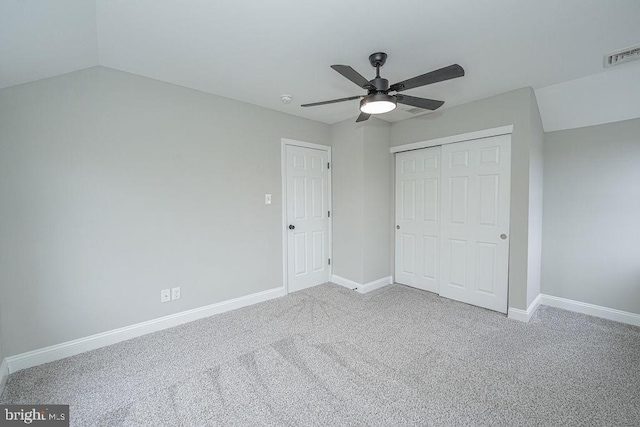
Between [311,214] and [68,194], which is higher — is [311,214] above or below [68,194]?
below

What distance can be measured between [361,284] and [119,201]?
9.76ft

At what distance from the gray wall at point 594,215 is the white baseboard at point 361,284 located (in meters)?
1.95

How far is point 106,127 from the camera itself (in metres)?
2.39

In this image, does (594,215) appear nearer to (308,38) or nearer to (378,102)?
(378,102)

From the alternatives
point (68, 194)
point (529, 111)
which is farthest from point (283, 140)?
point (529, 111)

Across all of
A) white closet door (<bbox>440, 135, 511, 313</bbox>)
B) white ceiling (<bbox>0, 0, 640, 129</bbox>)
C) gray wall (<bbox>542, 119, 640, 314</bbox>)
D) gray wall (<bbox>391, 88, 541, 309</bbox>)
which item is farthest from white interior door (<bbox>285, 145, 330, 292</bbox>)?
gray wall (<bbox>542, 119, 640, 314</bbox>)

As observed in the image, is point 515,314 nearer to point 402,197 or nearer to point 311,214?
point 402,197

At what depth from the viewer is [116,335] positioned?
247 centimetres

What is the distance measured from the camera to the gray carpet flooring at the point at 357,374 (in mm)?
1654

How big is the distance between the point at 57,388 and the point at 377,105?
123 inches

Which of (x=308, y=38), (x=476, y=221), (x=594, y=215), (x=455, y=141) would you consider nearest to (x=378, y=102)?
(x=308, y=38)

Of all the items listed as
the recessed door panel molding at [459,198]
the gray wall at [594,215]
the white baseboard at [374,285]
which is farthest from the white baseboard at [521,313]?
the white baseboard at [374,285]

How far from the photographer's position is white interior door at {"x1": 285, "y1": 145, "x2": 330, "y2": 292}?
3762 mm

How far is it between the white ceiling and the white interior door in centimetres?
131
